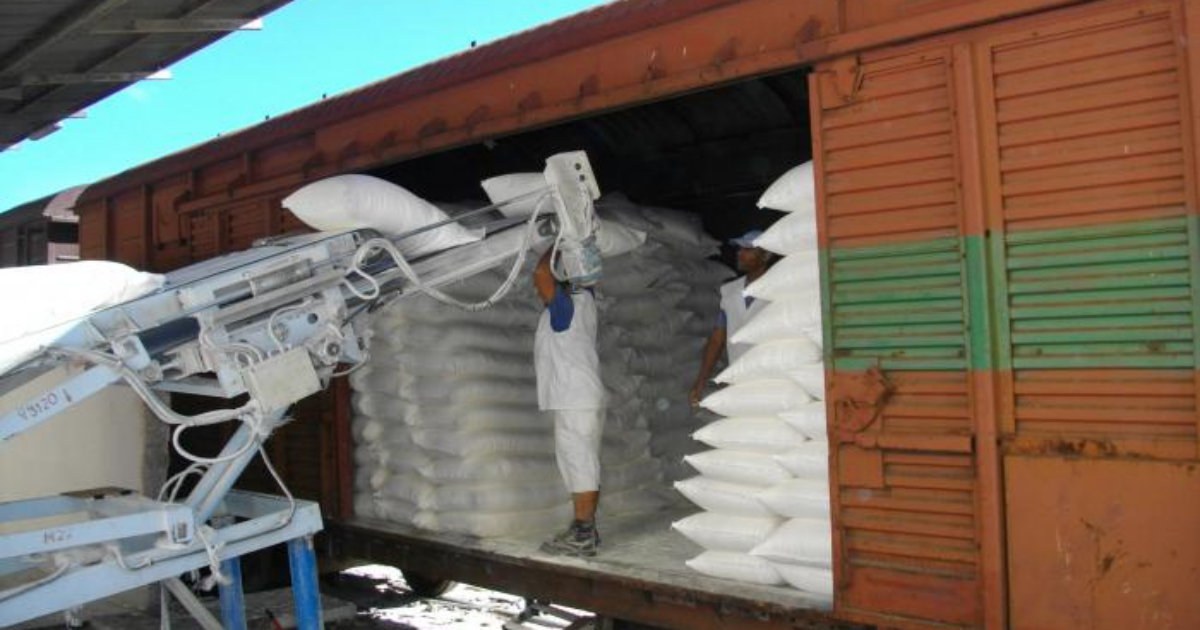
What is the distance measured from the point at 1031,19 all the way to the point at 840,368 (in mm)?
1209

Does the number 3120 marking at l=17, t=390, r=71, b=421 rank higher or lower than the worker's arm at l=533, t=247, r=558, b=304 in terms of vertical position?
lower

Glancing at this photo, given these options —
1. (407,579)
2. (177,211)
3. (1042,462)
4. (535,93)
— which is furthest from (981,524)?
(177,211)

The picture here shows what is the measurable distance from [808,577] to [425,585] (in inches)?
148

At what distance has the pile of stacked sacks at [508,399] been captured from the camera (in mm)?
5020

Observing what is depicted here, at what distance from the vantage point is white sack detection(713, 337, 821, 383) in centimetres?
363

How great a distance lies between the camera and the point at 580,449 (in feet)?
15.0

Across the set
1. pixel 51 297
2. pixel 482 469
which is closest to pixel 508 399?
pixel 482 469

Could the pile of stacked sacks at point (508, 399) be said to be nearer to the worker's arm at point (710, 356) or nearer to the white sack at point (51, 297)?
the worker's arm at point (710, 356)

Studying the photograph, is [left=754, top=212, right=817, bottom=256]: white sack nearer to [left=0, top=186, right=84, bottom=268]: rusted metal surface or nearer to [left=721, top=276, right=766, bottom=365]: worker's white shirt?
[left=721, top=276, right=766, bottom=365]: worker's white shirt

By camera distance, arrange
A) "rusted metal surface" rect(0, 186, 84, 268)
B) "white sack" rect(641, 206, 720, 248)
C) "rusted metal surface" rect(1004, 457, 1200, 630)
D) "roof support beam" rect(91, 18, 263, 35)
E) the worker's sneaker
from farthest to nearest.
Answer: "rusted metal surface" rect(0, 186, 84, 268)
"roof support beam" rect(91, 18, 263, 35)
"white sack" rect(641, 206, 720, 248)
the worker's sneaker
"rusted metal surface" rect(1004, 457, 1200, 630)

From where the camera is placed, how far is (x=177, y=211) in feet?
21.4


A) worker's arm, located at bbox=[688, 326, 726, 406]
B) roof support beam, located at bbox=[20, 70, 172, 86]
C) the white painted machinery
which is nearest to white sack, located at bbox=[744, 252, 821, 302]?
the white painted machinery

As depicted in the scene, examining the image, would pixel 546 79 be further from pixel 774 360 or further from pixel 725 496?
pixel 725 496

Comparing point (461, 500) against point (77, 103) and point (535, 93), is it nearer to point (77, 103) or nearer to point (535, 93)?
point (535, 93)
